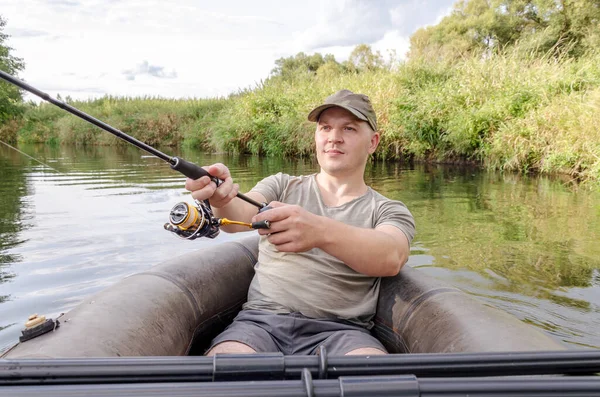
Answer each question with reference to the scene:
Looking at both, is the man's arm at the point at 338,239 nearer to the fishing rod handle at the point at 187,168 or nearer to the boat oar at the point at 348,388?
the fishing rod handle at the point at 187,168

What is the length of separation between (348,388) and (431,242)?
16.5 feet

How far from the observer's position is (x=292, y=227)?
85.7 inches

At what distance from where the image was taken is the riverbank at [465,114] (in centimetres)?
1080

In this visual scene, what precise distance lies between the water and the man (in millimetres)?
1800

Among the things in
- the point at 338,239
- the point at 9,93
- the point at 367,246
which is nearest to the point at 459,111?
the point at 367,246

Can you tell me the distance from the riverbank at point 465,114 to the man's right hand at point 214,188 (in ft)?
29.5

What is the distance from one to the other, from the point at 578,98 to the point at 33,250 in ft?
34.5

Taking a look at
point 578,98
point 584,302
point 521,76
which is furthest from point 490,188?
point 584,302

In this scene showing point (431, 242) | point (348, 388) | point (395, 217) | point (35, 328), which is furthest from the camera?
point (431, 242)

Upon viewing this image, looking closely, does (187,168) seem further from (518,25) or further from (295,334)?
(518,25)

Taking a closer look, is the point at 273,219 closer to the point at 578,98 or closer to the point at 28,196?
the point at 28,196

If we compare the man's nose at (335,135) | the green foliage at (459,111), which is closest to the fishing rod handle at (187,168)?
the man's nose at (335,135)

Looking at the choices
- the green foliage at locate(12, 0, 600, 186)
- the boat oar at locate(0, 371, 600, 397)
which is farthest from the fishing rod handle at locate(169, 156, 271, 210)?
the green foliage at locate(12, 0, 600, 186)

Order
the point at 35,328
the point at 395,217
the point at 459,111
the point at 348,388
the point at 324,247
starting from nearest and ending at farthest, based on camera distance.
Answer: the point at 348,388
the point at 35,328
the point at 324,247
the point at 395,217
the point at 459,111
